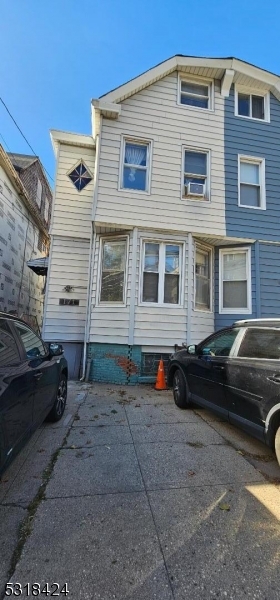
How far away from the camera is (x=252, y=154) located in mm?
8539

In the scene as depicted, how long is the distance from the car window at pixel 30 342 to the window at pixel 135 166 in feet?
17.3

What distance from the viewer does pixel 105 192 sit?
7449 mm

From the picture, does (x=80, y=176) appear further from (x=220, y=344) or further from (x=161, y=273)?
(x=220, y=344)

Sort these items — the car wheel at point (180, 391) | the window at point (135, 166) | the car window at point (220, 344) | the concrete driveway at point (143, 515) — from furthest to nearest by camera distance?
1. the window at point (135, 166)
2. the car wheel at point (180, 391)
3. the car window at point (220, 344)
4. the concrete driveway at point (143, 515)

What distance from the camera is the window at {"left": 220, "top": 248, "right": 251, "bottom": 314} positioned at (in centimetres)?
820

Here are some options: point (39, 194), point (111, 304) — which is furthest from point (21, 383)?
point (39, 194)

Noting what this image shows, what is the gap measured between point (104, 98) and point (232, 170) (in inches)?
152

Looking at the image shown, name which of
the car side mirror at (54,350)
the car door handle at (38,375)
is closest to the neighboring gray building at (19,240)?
the car side mirror at (54,350)

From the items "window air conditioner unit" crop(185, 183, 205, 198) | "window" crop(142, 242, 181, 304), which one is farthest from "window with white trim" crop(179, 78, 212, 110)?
"window" crop(142, 242, 181, 304)

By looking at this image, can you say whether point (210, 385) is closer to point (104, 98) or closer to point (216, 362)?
point (216, 362)

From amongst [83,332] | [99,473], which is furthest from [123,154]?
[99,473]

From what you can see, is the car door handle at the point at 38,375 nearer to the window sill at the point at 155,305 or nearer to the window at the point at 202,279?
the window sill at the point at 155,305

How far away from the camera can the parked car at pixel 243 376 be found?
313 cm

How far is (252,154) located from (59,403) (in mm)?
8290
